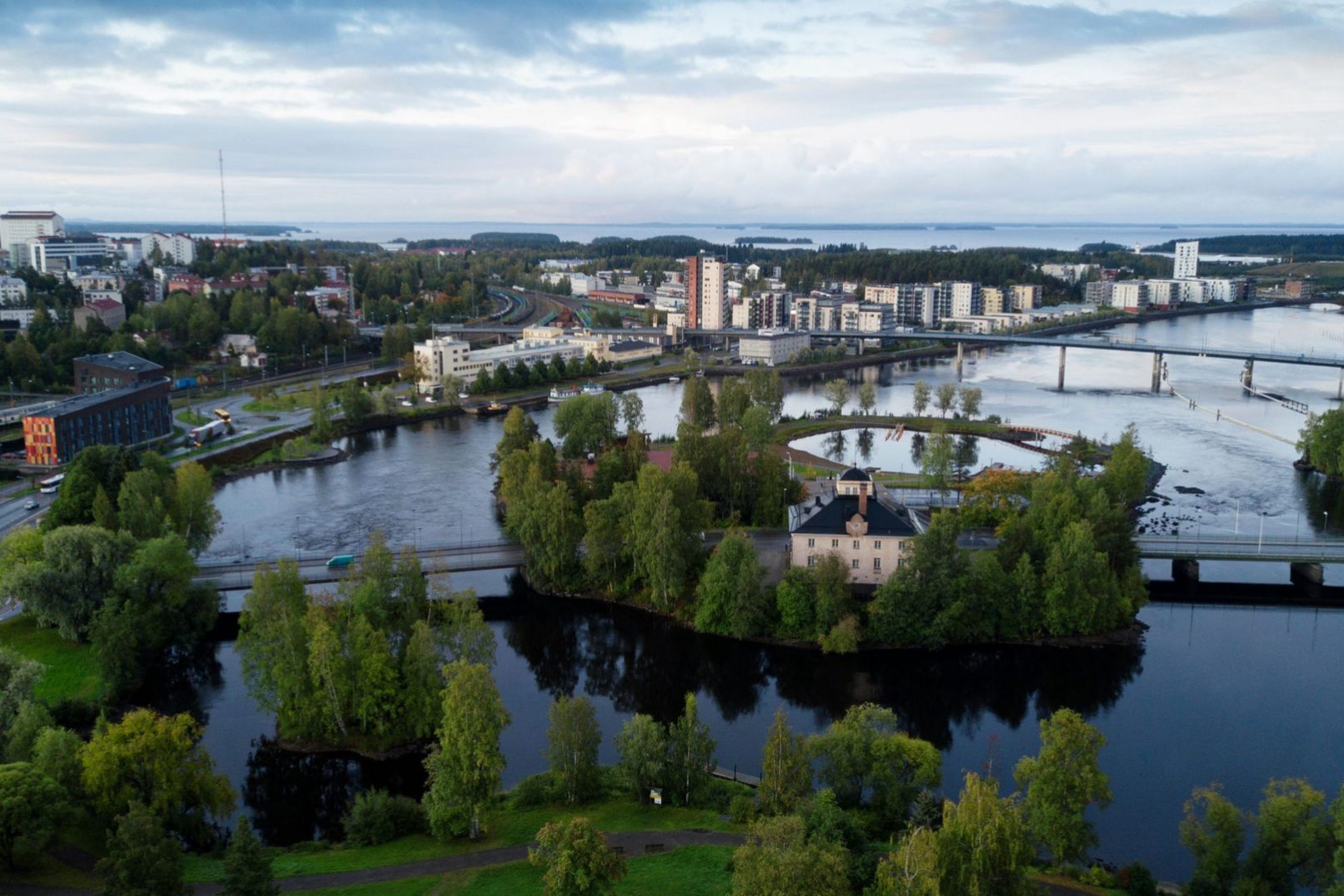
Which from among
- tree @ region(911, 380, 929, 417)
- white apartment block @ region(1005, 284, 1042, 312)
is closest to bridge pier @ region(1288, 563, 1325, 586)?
tree @ region(911, 380, 929, 417)

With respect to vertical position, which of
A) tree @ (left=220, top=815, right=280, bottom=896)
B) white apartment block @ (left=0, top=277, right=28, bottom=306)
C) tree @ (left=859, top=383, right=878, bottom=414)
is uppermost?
white apartment block @ (left=0, top=277, right=28, bottom=306)

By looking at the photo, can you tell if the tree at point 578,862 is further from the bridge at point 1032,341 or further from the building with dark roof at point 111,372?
the bridge at point 1032,341

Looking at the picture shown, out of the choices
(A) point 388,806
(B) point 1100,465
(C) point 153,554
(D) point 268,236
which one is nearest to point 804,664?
(A) point 388,806

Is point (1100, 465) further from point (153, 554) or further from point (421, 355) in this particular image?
point (421, 355)

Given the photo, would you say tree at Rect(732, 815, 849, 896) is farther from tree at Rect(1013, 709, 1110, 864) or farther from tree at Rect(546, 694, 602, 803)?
tree at Rect(546, 694, 602, 803)

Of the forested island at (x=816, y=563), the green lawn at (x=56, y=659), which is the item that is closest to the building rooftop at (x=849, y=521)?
the forested island at (x=816, y=563)

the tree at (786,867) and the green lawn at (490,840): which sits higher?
the tree at (786,867)
